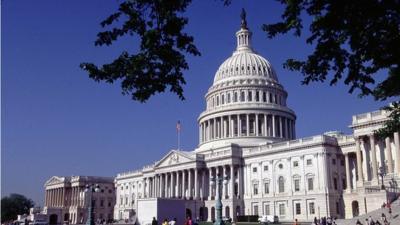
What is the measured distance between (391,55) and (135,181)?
475 ft

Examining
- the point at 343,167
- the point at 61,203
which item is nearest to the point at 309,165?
the point at 343,167

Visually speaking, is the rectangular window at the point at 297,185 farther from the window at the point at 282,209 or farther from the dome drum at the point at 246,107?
the dome drum at the point at 246,107

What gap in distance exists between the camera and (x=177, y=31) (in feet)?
46.2

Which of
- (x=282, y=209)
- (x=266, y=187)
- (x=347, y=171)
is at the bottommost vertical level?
(x=282, y=209)

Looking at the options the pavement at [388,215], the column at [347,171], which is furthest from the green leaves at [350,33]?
the column at [347,171]

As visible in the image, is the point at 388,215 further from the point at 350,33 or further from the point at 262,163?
the point at 350,33

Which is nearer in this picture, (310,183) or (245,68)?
(310,183)

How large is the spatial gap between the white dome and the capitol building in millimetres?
304

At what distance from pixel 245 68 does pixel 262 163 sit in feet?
121

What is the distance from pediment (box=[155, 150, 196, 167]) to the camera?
123 meters

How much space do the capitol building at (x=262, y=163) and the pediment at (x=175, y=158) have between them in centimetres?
25

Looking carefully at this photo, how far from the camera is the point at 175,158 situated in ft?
418

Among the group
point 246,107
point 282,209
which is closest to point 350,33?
point 282,209

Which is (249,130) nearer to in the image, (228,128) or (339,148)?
(228,128)
